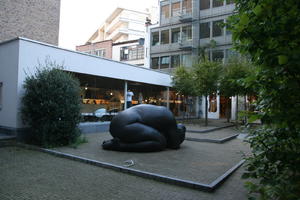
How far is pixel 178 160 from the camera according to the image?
7.68m

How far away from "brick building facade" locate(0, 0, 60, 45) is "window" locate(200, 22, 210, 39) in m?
17.5

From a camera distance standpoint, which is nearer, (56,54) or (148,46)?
(56,54)

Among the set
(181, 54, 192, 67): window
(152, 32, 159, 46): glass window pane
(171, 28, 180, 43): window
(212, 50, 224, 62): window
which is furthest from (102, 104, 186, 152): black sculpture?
(152, 32, 159, 46): glass window pane

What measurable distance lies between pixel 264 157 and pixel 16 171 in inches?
239

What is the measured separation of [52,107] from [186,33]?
1054 inches

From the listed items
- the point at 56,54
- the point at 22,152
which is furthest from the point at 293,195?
the point at 56,54

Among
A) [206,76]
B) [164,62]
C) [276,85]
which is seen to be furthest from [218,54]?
[276,85]

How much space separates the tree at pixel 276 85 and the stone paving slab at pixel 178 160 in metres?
2.96

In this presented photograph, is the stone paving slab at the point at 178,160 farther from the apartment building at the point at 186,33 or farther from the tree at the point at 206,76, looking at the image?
the apartment building at the point at 186,33

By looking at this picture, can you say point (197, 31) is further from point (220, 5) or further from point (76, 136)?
point (76, 136)

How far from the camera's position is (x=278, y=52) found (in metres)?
2.41

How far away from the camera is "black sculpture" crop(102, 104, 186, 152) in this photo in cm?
862

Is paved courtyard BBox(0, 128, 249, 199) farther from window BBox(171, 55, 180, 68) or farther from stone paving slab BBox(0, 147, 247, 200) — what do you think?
window BBox(171, 55, 180, 68)

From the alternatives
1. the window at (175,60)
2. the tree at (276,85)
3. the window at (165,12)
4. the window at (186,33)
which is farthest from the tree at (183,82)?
the tree at (276,85)
